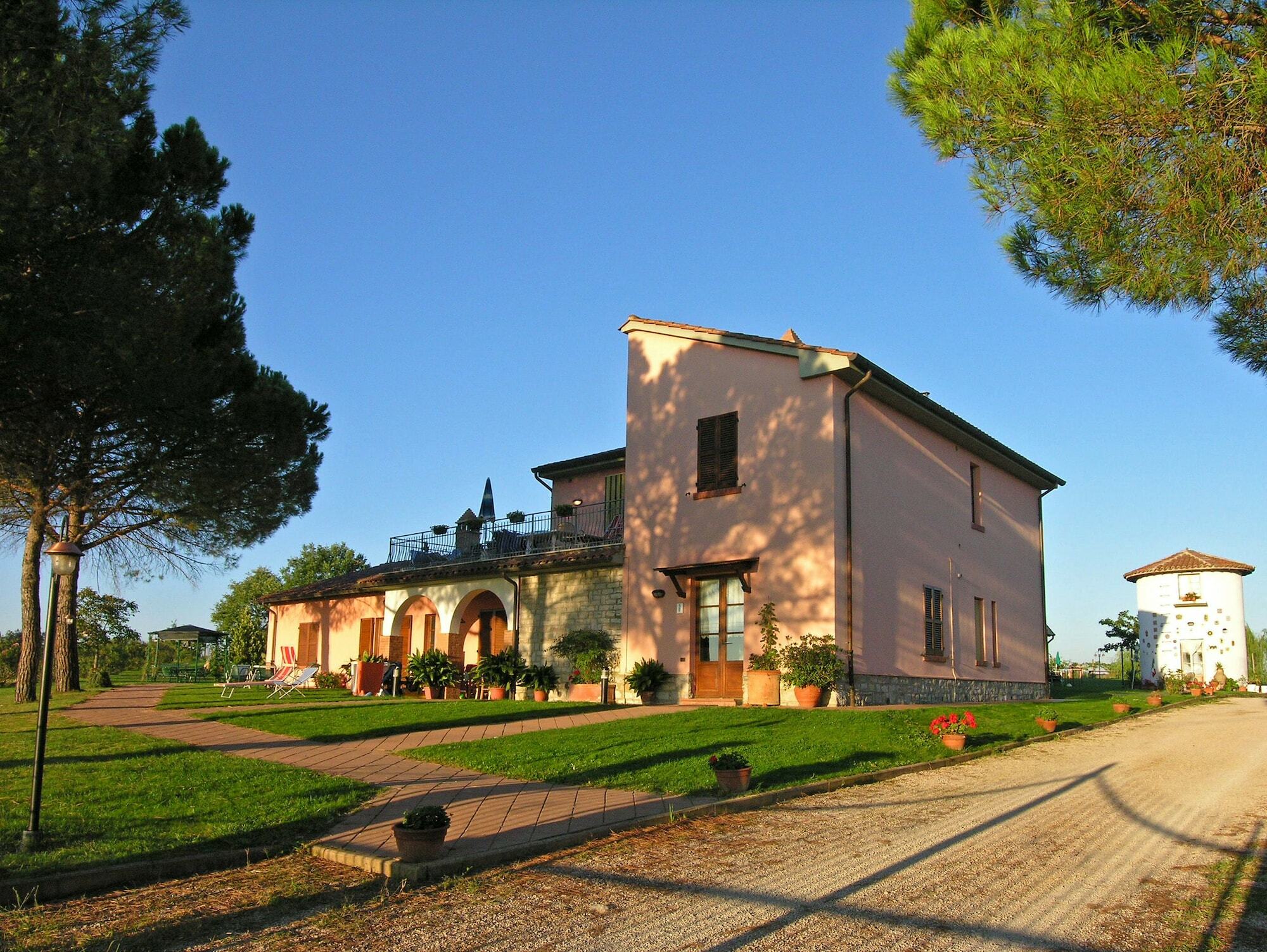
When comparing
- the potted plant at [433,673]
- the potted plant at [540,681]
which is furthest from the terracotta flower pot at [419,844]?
the potted plant at [433,673]

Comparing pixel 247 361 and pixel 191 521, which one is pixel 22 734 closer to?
pixel 247 361

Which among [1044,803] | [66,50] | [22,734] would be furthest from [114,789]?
[1044,803]

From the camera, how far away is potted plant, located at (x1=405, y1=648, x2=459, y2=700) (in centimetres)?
1906

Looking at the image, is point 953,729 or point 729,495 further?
point 729,495

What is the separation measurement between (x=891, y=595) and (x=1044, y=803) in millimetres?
8378

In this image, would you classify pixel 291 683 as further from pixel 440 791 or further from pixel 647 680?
pixel 440 791

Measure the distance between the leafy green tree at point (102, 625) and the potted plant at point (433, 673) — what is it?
21214 mm

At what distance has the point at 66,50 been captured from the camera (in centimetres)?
902

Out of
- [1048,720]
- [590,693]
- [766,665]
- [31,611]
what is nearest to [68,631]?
[31,611]

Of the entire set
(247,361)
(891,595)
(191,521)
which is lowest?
(891,595)

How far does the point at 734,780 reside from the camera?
7812 mm

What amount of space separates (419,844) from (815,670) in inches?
384

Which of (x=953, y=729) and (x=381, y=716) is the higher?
(x=953, y=729)

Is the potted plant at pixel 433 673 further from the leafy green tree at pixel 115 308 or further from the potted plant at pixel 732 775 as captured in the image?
the potted plant at pixel 732 775
